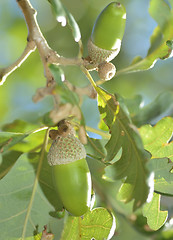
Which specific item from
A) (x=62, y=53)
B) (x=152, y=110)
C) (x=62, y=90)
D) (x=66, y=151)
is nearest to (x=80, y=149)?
(x=66, y=151)

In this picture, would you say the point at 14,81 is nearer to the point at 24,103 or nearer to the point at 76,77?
the point at 24,103

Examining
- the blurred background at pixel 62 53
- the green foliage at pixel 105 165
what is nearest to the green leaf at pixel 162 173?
the green foliage at pixel 105 165

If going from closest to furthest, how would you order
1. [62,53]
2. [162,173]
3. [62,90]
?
[62,90] → [162,173] → [62,53]

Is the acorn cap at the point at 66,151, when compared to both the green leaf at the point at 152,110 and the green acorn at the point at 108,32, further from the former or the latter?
the green leaf at the point at 152,110

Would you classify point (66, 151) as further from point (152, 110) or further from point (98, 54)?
point (152, 110)

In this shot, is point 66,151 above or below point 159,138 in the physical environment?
above

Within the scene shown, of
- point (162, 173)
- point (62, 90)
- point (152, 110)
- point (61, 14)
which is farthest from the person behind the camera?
point (152, 110)

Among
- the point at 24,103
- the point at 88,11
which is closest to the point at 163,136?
the point at 24,103

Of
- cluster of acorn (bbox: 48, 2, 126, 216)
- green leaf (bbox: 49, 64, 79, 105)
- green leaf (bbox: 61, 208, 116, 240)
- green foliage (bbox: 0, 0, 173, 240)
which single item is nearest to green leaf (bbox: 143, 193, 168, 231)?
green foliage (bbox: 0, 0, 173, 240)
